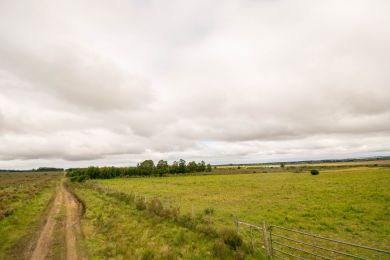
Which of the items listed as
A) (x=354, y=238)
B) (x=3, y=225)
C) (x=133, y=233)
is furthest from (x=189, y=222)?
(x=3, y=225)

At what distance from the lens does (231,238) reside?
44.7 ft

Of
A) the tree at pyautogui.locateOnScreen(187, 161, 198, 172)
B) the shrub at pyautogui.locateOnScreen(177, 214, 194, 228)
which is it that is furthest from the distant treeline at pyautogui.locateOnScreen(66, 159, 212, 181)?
the shrub at pyautogui.locateOnScreen(177, 214, 194, 228)

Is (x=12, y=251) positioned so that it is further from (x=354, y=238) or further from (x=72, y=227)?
(x=354, y=238)

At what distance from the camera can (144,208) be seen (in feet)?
80.4

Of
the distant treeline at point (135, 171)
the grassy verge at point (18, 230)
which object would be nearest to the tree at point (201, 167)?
the distant treeline at point (135, 171)

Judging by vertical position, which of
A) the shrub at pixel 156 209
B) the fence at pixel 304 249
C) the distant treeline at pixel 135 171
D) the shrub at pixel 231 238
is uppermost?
the distant treeline at pixel 135 171

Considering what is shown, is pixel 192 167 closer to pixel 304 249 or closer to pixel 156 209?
pixel 156 209

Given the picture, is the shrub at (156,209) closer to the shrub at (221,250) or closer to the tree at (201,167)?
the shrub at (221,250)

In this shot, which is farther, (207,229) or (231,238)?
(207,229)

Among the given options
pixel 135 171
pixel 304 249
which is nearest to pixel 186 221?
pixel 304 249

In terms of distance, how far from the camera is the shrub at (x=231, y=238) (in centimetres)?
1325

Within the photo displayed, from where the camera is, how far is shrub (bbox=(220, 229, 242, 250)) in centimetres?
1325

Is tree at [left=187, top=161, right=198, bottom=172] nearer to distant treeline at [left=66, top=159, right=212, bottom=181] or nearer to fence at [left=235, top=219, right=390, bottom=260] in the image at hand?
distant treeline at [left=66, top=159, right=212, bottom=181]

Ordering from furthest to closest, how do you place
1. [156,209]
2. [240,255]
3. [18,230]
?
1. [156,209]
2. [18,230]
3. [240,255]
